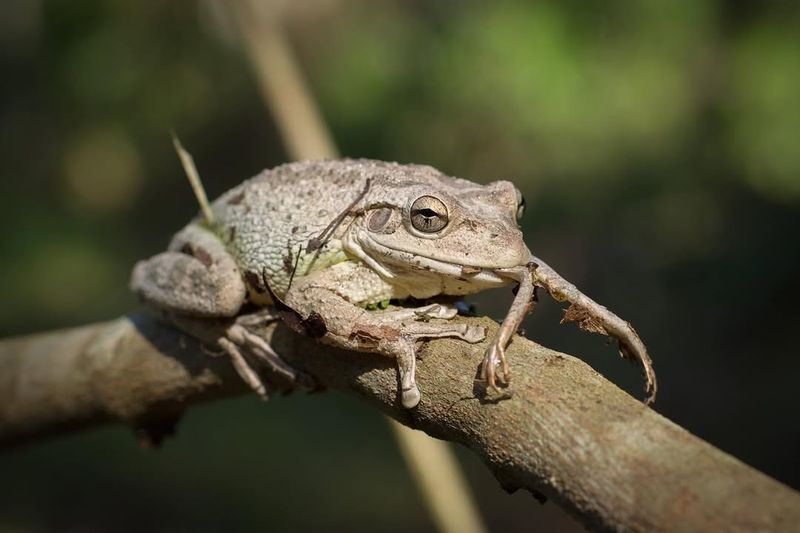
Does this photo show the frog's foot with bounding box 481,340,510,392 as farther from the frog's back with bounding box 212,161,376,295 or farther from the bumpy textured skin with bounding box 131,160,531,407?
the frog's back with bounding box 212,161,376,295

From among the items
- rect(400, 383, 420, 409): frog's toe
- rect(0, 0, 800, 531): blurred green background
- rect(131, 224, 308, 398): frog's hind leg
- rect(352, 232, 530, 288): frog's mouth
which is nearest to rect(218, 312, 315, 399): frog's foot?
rect(131, 224, 308, 398): frog's hind leg

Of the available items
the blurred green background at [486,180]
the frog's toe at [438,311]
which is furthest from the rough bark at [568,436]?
the blurred green background at [486,180]

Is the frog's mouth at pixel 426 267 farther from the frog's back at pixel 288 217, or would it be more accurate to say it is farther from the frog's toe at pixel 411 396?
the frog's toe at pixel 411 396

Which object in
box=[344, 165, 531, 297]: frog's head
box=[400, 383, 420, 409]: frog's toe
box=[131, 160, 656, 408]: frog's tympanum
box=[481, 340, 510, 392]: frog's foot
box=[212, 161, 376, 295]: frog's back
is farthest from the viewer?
box=[212, 161, 376, 295]: frog's back

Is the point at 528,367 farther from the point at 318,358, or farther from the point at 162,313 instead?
the point at 162,313

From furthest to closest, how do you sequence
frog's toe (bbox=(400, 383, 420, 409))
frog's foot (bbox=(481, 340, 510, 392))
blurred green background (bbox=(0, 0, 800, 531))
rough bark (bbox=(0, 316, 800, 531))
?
blurred green background (bbox=(0, 0, 800, 531)) < frog's toe (bbox=(400, 383, 420, 409)) < frog's foot (bbox=(481, 340, 510, 392)) < rough bark (bbox=(0, 316, 800, 531))

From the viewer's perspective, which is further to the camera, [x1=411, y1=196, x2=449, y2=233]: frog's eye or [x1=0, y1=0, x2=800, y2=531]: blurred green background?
[x1=0, y1=0, x2=800, y2=531]: blurred green background

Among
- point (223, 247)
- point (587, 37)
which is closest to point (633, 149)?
point (587, 37)

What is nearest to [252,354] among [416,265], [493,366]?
[416,265]
